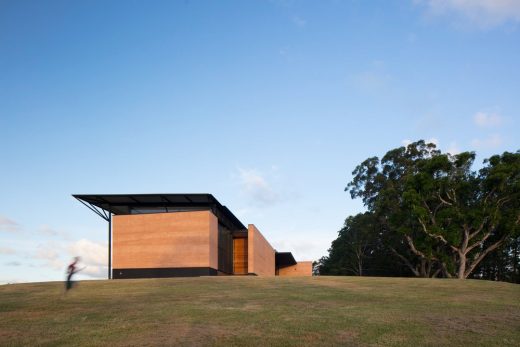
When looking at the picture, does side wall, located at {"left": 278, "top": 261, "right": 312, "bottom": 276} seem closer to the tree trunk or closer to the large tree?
the large tree

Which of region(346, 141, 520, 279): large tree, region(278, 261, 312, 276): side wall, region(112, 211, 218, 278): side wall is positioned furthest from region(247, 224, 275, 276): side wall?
region(278, 261, 312, 276): side wall

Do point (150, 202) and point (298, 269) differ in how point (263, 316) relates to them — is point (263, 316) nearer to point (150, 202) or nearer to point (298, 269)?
point (150, 202)

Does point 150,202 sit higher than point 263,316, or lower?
higher

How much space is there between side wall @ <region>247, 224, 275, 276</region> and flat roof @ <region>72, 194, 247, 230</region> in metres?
3.70

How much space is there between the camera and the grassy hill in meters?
14.2

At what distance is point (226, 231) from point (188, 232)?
22.9 feet

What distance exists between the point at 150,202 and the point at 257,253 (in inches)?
474

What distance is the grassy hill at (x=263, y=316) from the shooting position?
1416cm

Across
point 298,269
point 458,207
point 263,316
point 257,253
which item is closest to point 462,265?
point 458,207

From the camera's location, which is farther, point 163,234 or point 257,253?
point 257,253

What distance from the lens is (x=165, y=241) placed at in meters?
40.4

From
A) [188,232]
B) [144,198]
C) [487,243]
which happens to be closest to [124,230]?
[144,198]

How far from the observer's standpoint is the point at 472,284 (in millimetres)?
30328

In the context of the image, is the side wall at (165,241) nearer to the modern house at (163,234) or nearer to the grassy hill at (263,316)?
the modern house at (163,234)
